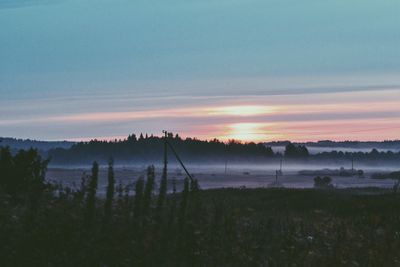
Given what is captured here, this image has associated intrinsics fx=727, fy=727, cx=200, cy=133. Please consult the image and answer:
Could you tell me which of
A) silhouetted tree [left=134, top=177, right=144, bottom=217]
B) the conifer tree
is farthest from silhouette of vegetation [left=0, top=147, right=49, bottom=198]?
the conifer tree

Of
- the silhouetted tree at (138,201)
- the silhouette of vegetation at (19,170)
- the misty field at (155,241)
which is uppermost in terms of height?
the silhouette of vegetation at (19,170)

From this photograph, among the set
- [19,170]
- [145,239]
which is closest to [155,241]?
[145,239]

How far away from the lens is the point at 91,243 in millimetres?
11219

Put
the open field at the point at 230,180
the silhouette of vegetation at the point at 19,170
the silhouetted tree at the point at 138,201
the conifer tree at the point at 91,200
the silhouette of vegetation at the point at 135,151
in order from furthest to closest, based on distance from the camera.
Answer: the silhouette of vegetation at the point at 135,151, the open field at the point at 230,180, the silhouette of vegetation at the point at 19,170, the silhouetted tree at the point at 138,201, the conifer tree at the point at 91,200

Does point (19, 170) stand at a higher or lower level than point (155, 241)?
higher

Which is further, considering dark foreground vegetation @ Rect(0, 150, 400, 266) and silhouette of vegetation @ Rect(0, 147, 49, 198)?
silhouette of vegetation @ Rect(0, 147, 49, 198)

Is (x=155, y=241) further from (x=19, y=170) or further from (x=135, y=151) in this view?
(x=135, y=151)

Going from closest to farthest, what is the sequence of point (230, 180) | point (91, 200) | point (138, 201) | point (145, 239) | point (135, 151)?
1. point (145, 239)
2. point (91, 200)
3. point (138, 201)
4. point (230, 180)
5. point (135, 151)

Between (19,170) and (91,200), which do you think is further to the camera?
(19,170)

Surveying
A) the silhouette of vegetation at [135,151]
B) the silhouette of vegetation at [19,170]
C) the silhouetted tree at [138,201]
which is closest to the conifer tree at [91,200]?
the silhouetted tree at [138,201]

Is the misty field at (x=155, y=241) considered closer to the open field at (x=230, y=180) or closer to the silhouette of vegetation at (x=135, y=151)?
the open field at (x=230, y=180)

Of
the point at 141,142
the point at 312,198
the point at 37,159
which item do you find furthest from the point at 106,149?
the point at 37,159

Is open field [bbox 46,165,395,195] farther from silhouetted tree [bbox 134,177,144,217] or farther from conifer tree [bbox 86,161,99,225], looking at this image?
conifer tree [bbox 86,161,99,225]

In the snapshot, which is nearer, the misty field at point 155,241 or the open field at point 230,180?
the misty field at point 155,241
